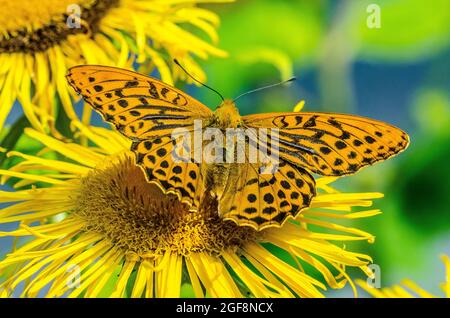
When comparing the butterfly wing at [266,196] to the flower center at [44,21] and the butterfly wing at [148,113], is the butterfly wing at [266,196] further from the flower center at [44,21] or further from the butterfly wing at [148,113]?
the flower center at [44,21]

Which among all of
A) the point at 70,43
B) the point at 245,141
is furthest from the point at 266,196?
the point at 70,43

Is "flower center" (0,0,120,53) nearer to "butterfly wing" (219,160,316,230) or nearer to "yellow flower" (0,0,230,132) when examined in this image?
"yellow flower" (0,0,230,132)

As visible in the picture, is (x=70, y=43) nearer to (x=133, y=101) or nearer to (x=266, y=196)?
(x=133, y=101)

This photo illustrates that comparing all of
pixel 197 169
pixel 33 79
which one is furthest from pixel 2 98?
pixel 197 169

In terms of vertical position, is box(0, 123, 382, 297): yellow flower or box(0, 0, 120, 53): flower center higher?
box(0, 0, 120, 53): flower center

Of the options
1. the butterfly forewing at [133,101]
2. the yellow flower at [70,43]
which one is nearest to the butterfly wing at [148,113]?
the butterfly forewing at [133,101]

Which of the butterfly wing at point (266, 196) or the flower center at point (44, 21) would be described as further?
the flower center at point (44, 21)

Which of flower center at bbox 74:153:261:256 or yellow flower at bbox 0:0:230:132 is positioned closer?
flower center at bbox 74:153:261:256

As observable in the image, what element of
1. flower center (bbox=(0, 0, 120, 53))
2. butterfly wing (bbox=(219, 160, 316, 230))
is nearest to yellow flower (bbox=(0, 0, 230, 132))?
flower center (bbox=(0, 0, 120, 53))
